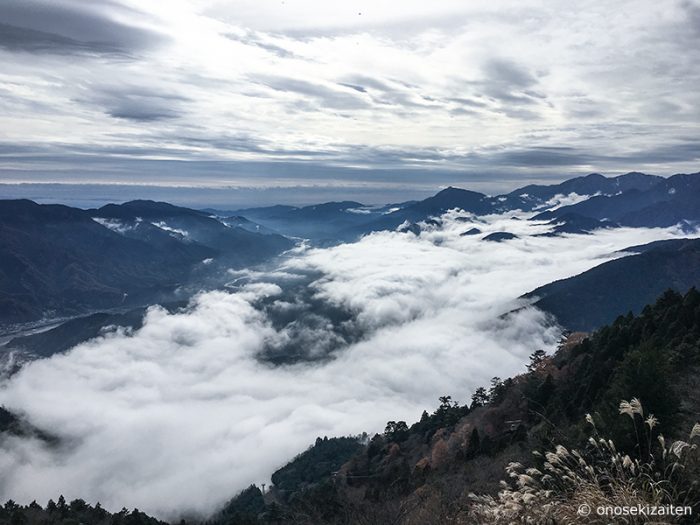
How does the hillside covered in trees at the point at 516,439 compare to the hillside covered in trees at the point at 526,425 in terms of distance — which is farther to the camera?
the hillside covered in trees at the point at 526,425

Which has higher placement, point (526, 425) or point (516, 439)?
point (516, 439)

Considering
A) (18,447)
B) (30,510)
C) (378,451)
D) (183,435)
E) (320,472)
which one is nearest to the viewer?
(30,510)

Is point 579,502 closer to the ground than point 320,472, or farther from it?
farther from it

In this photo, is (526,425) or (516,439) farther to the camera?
(526,425)

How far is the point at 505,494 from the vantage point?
8773 millimetres

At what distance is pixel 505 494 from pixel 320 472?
106 m

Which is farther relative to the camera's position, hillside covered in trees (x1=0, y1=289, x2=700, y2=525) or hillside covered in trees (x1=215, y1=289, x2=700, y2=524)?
hillside covered in trees (x1=215, y1=289, x2=700, y2=524)

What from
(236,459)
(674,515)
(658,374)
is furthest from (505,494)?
(236,459)

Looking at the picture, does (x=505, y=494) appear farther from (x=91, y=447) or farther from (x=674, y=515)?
(x=91, y=447)

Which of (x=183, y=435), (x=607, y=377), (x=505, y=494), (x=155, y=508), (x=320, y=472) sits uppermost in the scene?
(x=505, y=494)

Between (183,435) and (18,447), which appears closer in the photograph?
(18,447)

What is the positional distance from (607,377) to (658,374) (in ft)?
121

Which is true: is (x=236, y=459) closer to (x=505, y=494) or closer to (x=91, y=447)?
(x=91, y=447)

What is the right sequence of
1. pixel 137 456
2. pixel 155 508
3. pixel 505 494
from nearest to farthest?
pixel 505 494
pixel 155 508
pixel 137 456
